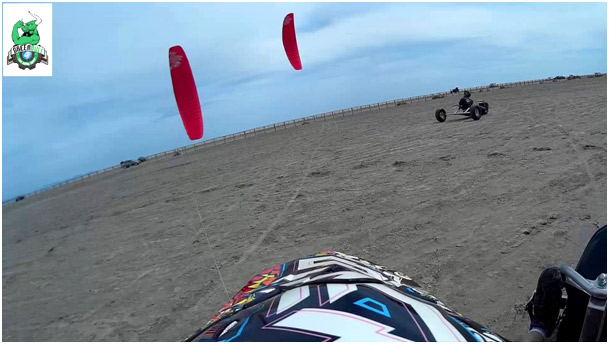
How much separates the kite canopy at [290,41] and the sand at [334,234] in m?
2.61

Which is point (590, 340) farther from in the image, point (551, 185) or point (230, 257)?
point (551, 185)

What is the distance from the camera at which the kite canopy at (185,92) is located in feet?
22.1

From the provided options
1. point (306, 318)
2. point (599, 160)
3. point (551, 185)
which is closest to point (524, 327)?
point (306, 318)

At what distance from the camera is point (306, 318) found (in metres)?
1.22

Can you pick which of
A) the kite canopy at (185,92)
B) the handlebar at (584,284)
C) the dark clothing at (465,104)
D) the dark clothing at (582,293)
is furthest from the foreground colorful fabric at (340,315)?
the dark clothing at (465,104)

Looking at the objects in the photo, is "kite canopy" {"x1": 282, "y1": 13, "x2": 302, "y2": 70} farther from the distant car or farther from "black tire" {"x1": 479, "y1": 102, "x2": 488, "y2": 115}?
the distant car

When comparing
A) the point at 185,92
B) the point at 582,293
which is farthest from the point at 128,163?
the point at 582,293

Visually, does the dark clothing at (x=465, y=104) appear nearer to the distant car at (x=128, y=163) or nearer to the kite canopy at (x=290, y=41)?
the kite canopy at (x=290, y=41)

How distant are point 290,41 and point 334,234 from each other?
6152mm

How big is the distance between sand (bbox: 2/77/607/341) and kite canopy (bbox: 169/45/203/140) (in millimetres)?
1631

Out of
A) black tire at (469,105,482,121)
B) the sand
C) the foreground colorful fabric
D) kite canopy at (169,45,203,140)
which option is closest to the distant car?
the sand

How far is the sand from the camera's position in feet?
13.5

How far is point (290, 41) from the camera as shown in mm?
10406

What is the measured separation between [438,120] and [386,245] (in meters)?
12.6
